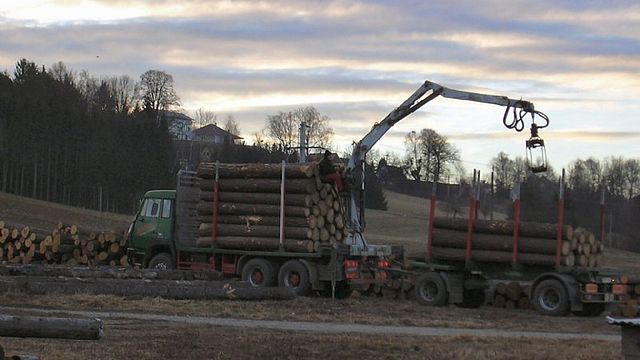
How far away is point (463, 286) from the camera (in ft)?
80.2

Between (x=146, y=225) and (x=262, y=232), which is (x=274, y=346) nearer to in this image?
(x=262, y=232)

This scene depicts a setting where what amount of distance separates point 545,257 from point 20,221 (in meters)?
37.2

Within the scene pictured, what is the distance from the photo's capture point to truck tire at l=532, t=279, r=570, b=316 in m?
22.3

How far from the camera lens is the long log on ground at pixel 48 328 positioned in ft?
30.2

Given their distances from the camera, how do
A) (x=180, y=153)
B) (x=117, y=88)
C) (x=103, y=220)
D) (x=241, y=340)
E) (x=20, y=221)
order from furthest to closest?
(x=117, y=88)
(x=180, y=153)
(x=103, y=220)
(x=20, y=221)
(x=241, y=340)

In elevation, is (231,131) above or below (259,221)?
above

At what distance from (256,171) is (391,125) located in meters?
4.59

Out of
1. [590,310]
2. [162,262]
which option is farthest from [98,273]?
[590,310]

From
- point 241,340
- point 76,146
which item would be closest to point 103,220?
point 76,146

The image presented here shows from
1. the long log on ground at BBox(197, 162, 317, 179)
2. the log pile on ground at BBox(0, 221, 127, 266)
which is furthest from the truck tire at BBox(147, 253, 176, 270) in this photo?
the long log on ground at BBox(197, 162, 317, 179)

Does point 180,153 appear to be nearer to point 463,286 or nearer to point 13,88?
point 13,88

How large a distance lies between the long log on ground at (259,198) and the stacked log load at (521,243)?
3.63 m

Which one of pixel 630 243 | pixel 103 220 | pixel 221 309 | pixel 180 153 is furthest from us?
pixel 180 153

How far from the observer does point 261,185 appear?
25.2m
